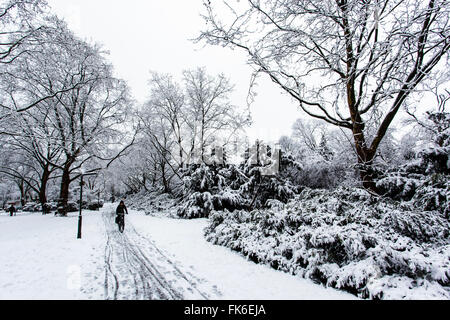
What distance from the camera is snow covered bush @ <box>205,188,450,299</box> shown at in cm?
344

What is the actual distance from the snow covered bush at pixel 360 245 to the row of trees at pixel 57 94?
37.7 ft

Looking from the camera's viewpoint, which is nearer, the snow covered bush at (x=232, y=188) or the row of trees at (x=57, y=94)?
the row of trees at (x=57, y=94)

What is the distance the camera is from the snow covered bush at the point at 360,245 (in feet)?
11.3

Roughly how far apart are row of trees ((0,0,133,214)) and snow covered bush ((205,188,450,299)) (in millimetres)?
11493

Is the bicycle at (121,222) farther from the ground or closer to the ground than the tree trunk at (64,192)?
closer to the ground

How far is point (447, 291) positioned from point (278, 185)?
871 centimetres

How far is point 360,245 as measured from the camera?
4082mm

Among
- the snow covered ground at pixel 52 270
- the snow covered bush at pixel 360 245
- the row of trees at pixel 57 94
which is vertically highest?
the row of trees at pixel 57 94

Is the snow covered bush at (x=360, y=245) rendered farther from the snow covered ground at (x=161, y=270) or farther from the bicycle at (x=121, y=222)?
the bicycle at (x=121, y=222)

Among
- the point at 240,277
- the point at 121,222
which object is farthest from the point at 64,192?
the point at 240,277

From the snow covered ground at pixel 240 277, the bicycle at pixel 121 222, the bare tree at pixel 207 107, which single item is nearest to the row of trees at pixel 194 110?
the bare tree at pixel 207 107

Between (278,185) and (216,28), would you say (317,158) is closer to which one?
(278,185)

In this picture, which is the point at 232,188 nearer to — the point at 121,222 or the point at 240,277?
the point at 121,222
